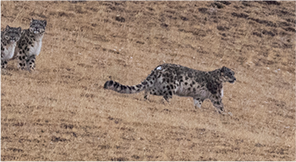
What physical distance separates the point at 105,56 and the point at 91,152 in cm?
521

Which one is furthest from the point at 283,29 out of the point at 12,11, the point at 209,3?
the point at 12,11

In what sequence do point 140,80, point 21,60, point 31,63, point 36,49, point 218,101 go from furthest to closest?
point 140,80 < point 218,101 < point 36,49 < point 31,63 < point 21,60

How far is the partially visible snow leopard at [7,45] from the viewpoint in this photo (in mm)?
11148

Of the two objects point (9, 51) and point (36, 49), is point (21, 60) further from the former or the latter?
point (36, 49)

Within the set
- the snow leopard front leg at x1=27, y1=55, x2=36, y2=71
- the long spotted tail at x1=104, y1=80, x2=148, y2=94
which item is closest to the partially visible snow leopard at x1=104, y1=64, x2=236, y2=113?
the long spotted tail at x1=104, y1=80, x2=148, y2=94

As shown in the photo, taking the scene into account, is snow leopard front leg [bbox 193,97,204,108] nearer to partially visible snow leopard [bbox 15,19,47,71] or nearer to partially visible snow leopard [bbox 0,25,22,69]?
partially visible snow leopard [bbox 15,19,47,71]

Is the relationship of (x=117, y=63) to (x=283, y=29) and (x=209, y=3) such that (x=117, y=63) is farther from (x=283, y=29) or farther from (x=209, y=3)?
(x=283, y=29)

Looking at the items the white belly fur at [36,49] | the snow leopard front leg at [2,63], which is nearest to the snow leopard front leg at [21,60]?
the white belly fur at [36,49]

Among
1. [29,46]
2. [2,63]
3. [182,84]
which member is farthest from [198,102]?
[2,63]

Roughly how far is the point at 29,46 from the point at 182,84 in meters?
4.57

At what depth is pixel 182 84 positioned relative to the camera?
39.0ft

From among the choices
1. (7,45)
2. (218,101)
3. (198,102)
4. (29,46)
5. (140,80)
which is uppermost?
(29,46)

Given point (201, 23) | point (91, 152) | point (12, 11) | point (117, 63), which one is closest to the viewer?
point (91, 152)

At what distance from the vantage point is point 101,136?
33.9 ft
